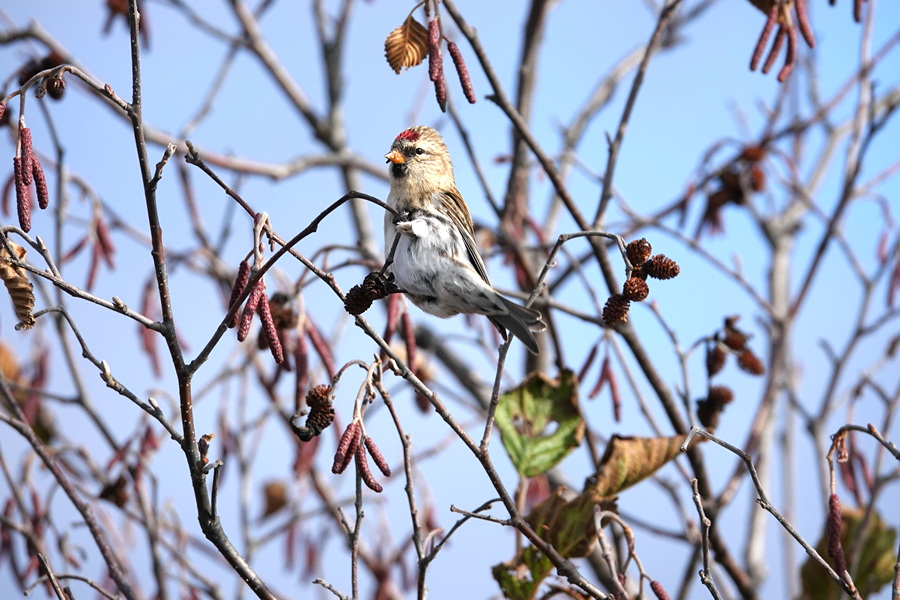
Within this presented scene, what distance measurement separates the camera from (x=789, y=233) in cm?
491

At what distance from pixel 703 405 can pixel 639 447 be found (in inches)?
25.5

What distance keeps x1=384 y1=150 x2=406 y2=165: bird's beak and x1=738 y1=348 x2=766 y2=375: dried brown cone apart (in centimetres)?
113

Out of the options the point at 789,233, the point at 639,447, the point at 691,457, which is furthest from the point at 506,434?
the point at 789,233

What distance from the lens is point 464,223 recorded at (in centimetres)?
262

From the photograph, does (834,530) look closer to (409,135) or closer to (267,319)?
(267,319)

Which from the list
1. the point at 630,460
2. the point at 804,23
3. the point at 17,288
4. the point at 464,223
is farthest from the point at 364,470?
the point at 804,23

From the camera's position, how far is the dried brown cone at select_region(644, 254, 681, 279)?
1.63 metres

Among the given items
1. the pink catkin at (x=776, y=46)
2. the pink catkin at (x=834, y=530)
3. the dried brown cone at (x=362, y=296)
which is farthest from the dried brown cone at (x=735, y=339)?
the dried brown cone at (x=362, y=296)

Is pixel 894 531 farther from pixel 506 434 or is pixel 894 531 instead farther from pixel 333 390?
pixel 333 390

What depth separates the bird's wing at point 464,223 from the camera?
2.48 metres

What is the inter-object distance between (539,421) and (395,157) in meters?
0.89

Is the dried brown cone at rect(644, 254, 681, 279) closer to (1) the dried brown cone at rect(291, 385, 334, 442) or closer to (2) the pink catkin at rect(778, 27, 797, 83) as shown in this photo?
(1) the dried brown cone at rect(291, 385, 334, 442)

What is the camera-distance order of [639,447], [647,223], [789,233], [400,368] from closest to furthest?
[400,368]
[639,447]
[647,223]
[789,233]

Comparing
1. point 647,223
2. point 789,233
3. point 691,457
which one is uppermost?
point 789,233
